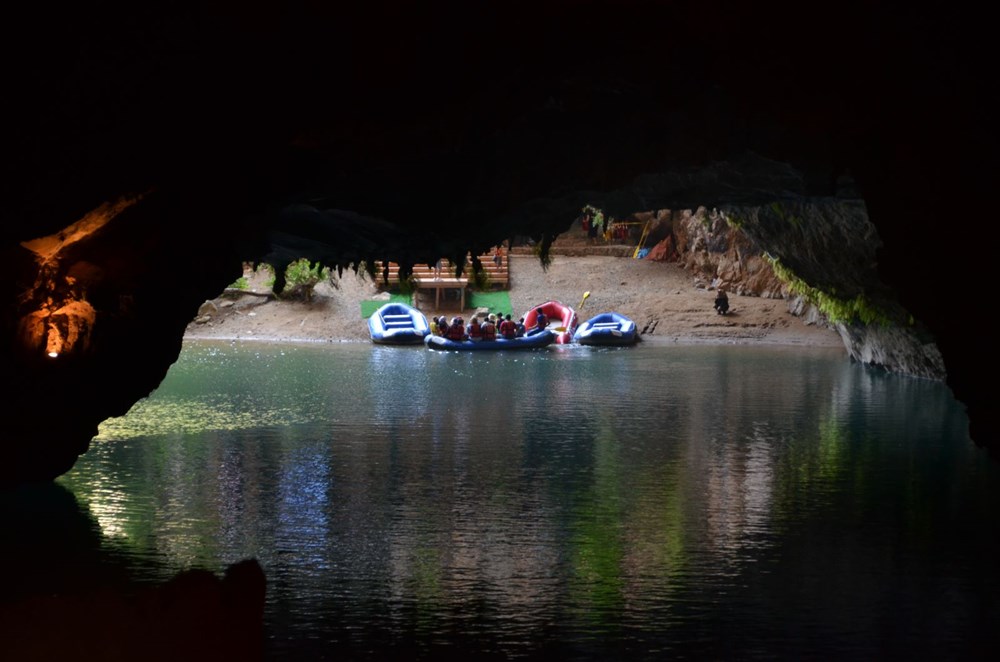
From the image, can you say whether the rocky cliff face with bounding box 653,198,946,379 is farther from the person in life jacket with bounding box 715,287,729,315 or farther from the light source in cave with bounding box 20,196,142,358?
the person in life jacket with bounding box 715,287,729,315

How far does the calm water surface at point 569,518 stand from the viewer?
8.44 metres

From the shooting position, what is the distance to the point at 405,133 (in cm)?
1125

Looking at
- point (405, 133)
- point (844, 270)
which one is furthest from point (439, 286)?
point (405, 133)

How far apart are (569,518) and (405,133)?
4428mm

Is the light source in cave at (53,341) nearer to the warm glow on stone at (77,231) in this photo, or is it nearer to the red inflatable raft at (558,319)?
the warm glow on stone at (77,231)

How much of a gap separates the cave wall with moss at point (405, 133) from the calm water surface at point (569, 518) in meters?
1.78

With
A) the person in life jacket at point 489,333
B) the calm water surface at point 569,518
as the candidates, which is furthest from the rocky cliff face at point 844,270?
the person in life jacket at point 489,333

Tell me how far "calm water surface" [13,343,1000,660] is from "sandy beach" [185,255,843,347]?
17.5 metres

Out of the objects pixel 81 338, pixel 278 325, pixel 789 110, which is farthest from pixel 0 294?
pixel 278 325

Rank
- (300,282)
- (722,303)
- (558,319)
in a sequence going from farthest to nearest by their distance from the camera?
(300,282)
(558,319)
(722,303)

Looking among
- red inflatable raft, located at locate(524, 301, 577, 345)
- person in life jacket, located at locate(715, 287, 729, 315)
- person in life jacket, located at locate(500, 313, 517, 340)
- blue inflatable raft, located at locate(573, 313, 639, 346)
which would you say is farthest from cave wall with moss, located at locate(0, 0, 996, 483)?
person in life jacket, located at locate(715, 287, 729, 315)

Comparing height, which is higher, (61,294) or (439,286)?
(439,286)

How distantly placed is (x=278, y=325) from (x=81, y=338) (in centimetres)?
2961

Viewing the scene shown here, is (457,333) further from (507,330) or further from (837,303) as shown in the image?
(837,303)
